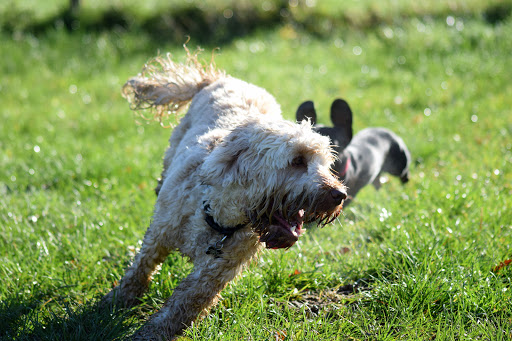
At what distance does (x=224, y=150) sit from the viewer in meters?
3.21

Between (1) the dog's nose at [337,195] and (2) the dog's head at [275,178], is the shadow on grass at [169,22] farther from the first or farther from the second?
(1) the dog's nose at [337,195]

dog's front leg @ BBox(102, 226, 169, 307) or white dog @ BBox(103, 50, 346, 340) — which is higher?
white dog @ BBox(103, 50, 346, 340)

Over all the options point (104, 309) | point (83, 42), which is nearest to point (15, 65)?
point (83, 42)

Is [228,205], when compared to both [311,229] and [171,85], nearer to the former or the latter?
[311,229]

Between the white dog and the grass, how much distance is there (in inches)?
8.4

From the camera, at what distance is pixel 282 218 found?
3.18 metres

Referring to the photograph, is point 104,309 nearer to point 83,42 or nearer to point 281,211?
point 281,211

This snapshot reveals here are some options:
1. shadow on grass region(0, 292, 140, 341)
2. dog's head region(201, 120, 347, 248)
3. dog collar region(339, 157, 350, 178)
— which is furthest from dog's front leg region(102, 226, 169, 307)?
dog collar region(339, 157, 350, 178)

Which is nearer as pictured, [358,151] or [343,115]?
[343,115]

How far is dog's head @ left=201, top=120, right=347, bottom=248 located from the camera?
3.08 meters

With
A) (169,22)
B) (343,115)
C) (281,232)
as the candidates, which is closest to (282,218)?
(281,232)

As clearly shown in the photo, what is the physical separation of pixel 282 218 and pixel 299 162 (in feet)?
1.18

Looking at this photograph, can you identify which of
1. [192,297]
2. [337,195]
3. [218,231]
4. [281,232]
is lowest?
[192,297]

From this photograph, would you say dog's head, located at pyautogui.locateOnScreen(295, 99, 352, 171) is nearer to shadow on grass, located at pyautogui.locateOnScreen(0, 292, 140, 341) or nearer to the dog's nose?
the dog's nose
